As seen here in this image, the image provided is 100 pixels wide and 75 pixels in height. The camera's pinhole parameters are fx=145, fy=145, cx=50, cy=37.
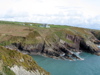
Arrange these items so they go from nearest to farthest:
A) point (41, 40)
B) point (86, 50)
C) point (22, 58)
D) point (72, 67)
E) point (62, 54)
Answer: point (22, 58)
point (72, 67)
point (62, 54)
point (41, 40)
point (86, 50)

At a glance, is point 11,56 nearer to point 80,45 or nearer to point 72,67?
point 72,67

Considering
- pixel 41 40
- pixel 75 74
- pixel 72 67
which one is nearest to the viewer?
pixel 75 74

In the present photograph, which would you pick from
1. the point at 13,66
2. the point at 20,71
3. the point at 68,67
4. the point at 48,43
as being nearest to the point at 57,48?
the point at 48,43

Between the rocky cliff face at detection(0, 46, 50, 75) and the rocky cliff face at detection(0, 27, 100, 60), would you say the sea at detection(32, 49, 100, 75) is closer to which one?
the rocky cliff face at detection(0, 27, 100, 60)

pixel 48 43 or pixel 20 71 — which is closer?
pixel 20 71

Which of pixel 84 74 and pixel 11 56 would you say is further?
pixel 84 74

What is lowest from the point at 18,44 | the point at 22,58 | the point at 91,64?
the point at 91,64

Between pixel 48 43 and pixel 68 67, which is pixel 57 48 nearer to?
pixel 48 43

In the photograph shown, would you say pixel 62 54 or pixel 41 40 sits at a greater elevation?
pixel 41 40

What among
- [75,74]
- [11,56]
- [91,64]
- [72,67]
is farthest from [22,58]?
[91,64]
